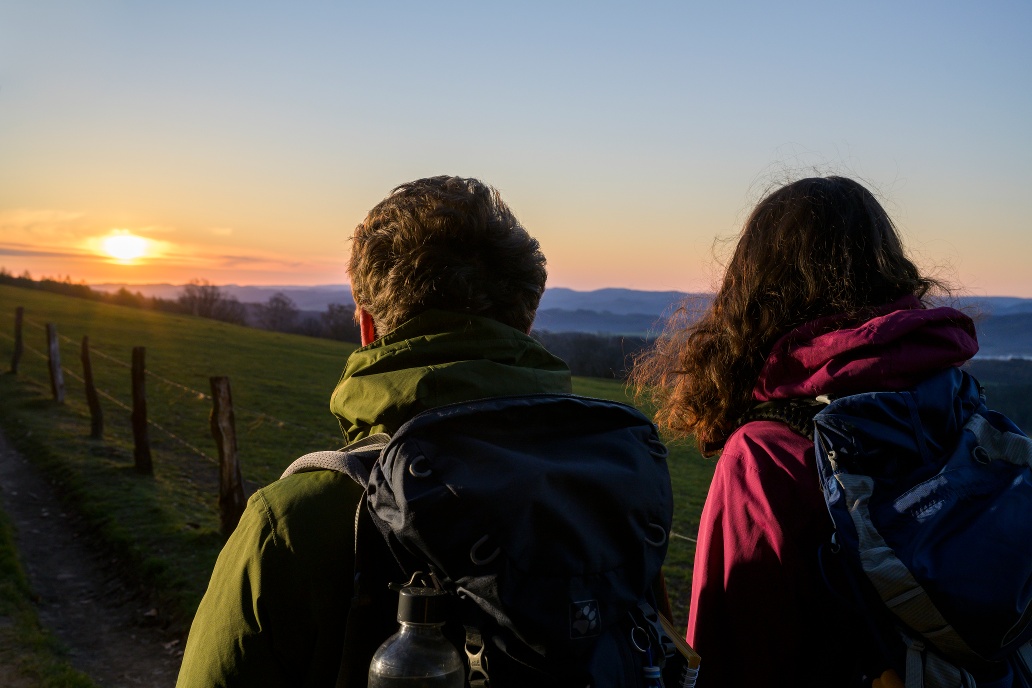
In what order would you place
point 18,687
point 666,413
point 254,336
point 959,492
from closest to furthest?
point 959,492 → point 666,413 → point 18,687 → point 254,336

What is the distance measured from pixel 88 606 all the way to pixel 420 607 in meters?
7.80

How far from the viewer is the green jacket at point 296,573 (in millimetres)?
1691

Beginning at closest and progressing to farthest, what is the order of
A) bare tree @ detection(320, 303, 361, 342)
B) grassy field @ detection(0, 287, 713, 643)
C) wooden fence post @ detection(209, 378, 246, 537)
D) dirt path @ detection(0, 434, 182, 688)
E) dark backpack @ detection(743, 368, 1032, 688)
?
dark backpack @ detection(743, 368, 1032, 688)
dirt path @ detection(0, 434, 182, 688)
grassy field @ detection(0, 287, 713, 643)
wooden fence post @ detection(209, 378, 246, 537)
bare tree @ detection(320, 303, 361, 342)

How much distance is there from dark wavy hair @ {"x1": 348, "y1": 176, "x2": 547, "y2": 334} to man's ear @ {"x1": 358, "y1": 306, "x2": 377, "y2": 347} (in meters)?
0.04

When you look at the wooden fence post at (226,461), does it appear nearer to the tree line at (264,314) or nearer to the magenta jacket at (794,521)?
the magenta jacket at (794,521)

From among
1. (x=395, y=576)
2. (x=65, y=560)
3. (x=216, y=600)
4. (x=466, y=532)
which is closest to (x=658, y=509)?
(x=466, y=532)

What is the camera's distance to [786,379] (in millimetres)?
2473

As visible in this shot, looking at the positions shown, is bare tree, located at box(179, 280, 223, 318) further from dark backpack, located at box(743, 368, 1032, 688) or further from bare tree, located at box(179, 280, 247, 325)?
dark backpack, located at box(743, 368, 1032, 688)

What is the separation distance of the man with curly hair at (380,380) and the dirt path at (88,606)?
5566 mm

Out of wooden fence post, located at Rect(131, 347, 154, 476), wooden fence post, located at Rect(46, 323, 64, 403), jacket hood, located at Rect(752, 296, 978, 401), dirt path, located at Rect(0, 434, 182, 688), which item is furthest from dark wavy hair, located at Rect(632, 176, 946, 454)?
wooden fence post, located at Rect(46, 323, 64, 403)

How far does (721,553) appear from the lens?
8.05ft

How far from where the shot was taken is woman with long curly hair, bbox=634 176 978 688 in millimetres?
2240

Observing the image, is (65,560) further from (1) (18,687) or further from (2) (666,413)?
(2) (666,413)

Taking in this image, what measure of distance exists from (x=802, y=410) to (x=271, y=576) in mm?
1419
